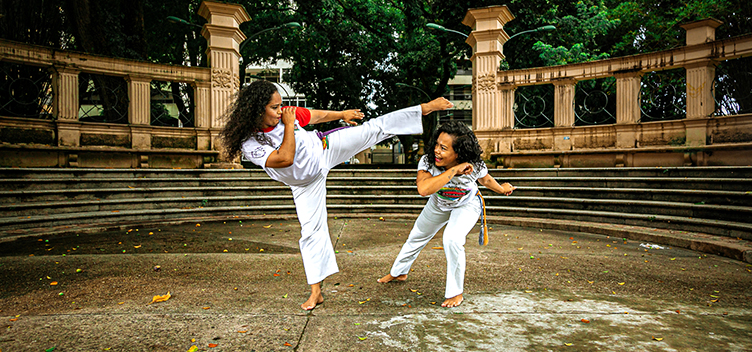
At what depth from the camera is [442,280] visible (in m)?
4.10

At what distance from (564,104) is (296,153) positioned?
912 cm

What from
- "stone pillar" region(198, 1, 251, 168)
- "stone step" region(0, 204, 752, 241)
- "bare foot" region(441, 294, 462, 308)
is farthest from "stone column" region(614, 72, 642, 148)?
"stone pillar" region(198, 1, 251, 168)

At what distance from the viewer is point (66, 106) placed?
9430mm

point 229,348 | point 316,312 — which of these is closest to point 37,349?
point 229,348

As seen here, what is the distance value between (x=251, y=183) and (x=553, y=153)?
295 inches

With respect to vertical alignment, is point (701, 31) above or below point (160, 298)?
above

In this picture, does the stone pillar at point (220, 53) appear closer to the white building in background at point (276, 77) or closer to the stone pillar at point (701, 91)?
the white building in background at point (276, 77)

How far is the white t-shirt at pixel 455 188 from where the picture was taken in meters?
3.51

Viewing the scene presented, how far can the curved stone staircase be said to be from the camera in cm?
653

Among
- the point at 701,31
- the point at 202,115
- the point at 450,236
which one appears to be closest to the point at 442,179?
the point at 450,236

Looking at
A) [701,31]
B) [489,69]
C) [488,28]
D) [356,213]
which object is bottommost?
[356,213]

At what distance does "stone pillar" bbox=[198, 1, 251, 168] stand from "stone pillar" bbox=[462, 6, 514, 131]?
21.4 ft

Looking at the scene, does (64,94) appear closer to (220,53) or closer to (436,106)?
(220,53)

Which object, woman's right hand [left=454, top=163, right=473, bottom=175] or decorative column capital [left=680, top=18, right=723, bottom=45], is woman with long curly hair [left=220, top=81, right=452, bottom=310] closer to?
woman's right hand [left=454, top=163, right=473, bottom=175]
